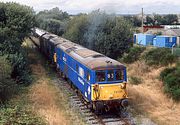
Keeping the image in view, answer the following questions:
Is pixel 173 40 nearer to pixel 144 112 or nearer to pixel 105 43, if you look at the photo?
pixel 105 43

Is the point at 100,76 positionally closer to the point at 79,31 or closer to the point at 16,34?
the point at 16,34

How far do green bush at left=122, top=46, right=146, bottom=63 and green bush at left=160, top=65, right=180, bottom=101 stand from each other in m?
9.82

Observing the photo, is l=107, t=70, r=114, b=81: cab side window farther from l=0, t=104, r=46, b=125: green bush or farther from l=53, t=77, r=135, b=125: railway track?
l=0, t=104, r=46, b=125: green bush

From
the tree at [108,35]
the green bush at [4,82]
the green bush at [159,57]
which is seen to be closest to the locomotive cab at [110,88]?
the green bush at [4,82]

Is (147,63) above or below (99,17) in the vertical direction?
below

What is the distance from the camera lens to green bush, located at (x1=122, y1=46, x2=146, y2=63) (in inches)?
1387

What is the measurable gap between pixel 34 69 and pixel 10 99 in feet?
39.6

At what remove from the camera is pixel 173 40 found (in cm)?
4144

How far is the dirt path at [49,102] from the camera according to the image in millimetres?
16316

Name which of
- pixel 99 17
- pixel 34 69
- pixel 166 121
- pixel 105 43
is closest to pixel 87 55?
pixel 166 121

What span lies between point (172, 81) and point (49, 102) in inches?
344

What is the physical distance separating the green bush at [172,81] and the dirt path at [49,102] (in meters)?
6.84

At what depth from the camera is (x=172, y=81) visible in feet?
74.1

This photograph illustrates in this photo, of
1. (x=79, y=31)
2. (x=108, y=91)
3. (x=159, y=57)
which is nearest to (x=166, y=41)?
(x=159, y=57)
